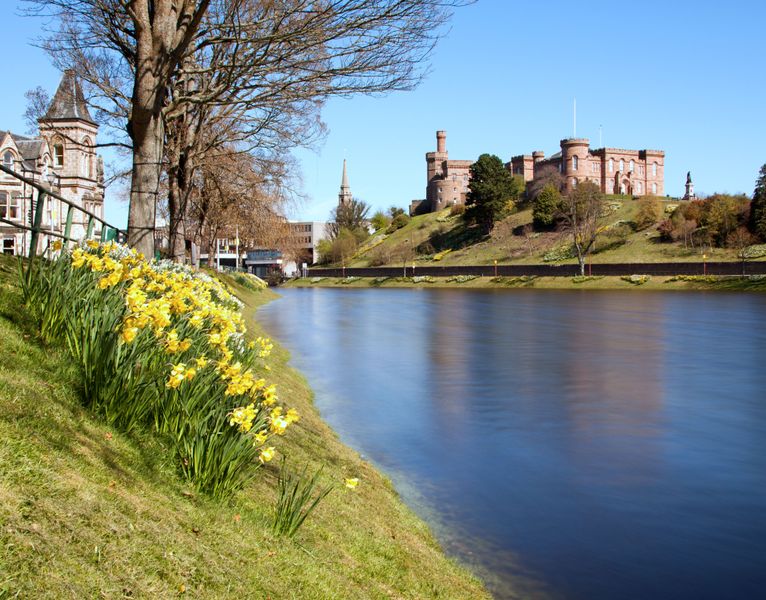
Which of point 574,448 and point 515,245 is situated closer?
point 574,448

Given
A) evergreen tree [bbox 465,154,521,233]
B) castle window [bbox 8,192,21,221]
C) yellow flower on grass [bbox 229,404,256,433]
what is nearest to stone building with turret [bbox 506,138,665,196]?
evergreen tree [bbox 465,154,521,233]

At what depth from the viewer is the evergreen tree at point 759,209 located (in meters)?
69.0

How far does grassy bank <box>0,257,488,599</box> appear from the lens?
3.57 meters

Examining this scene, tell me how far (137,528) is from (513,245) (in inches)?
3628

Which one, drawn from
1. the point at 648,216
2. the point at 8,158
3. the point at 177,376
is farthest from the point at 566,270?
the point at 177,376

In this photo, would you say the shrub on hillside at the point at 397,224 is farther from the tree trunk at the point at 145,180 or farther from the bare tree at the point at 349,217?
the tree trunk at the point at 145,180

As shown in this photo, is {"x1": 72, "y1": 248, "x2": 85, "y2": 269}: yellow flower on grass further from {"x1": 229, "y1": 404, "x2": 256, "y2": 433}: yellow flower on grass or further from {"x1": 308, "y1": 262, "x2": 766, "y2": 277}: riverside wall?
{"x1": 308, "y1": 262, "x2": 766, "y2": 277}: riverside wall

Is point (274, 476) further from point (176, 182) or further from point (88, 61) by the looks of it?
point (176, 182)

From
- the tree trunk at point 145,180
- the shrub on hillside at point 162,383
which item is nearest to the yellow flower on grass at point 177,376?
the shrub on hillside at point 162,383

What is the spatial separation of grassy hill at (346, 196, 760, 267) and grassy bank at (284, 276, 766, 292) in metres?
6.49

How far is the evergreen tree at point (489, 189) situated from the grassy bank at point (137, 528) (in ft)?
320

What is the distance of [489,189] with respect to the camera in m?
103

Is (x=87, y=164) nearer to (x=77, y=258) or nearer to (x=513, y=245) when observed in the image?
(x=513, y=245)

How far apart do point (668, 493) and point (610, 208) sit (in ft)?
303
